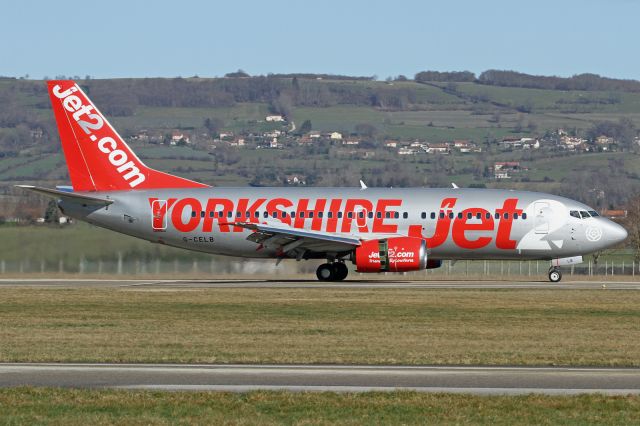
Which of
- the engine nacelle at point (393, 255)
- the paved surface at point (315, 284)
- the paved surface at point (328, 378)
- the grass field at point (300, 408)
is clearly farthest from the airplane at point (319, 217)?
the grass field at point (300, 408)

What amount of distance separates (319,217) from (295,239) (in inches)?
69.7

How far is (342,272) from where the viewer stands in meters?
53.3

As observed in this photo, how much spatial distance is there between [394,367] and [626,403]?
5678 mm

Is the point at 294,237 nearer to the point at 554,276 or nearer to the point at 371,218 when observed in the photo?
the point at 371,218

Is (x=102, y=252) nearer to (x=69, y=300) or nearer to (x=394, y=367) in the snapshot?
(x=69, y=300)

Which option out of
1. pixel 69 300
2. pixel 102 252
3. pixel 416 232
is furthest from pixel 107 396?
pixel 102 252

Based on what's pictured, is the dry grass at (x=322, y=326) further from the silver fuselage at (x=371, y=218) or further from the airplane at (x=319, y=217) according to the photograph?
the silver fuselage at (x=371, y=218)

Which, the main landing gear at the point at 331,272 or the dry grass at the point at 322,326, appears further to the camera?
the main landing gear at the point at 331,272

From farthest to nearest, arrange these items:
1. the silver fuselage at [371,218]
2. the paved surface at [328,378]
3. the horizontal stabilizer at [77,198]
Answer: the silver fuselage at [371,218] → the horizontal stabilizer at [77,198] → the paved surface at [328,378]

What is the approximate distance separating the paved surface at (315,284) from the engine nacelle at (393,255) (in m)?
A: 0.74

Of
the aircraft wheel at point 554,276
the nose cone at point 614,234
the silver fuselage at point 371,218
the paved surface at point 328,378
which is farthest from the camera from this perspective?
the aircraft wheel at point 554,276

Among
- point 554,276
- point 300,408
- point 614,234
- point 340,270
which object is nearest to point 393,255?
point 340,270

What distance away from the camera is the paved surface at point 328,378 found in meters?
20.1

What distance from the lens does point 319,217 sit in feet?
172
